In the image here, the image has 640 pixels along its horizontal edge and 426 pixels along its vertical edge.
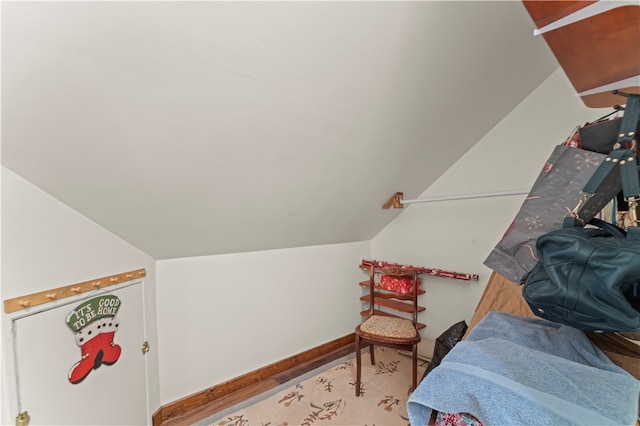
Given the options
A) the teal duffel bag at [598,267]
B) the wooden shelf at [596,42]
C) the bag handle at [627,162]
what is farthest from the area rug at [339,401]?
the wooden shelf at [596,42]

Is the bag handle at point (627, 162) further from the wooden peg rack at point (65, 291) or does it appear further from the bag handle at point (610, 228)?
the wooden peg rack at point (65, 291)

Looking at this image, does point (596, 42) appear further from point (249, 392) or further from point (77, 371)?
point (249, 392)

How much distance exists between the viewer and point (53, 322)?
4.47ft

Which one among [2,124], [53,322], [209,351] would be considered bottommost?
[209,351]

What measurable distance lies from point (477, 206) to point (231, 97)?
7.45 ft

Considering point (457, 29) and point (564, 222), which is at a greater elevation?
point (457, 29)

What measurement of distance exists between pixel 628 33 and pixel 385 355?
2.91 meters

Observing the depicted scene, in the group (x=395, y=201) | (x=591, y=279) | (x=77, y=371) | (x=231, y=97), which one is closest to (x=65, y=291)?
(x=77, y=371)

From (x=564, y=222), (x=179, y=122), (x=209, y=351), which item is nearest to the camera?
(x=564, y=222)

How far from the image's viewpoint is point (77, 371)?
1.46 meters

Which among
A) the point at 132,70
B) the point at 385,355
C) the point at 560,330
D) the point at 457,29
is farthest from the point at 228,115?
the point at 385,355

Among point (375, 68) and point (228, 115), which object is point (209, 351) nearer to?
point (228, 115)

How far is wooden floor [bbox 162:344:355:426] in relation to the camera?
209 cm

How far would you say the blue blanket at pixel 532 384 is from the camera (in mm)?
680
